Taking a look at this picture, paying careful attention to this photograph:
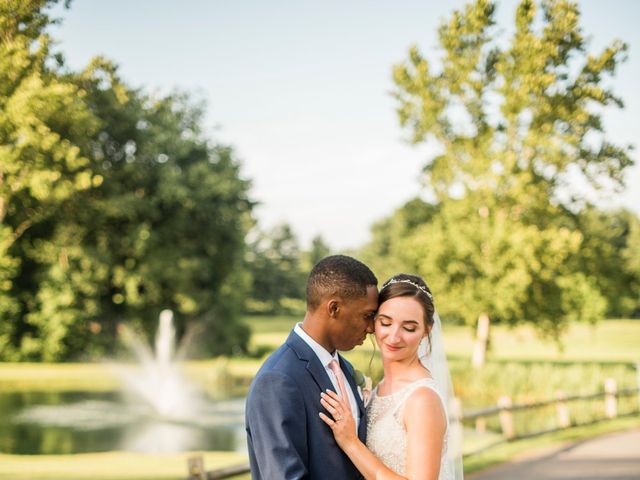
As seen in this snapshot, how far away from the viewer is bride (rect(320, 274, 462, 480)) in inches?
113

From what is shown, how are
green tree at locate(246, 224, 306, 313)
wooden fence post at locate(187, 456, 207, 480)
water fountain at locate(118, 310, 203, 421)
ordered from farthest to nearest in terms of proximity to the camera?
green tree at locate(246, 224, 306, 313), water fountain at locate(118, 310, 203, 421), wooden fence post at locate(187, 456, 207, 480)

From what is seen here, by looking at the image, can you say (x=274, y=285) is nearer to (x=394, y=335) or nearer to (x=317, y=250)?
(x=317, y=250)

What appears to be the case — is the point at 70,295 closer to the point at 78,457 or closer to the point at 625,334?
the point at 78,457

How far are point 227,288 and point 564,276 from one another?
59.5 feet

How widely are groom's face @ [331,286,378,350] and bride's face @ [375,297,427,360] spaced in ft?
0.62

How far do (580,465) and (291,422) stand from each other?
961 cm

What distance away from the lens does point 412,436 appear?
118 inches

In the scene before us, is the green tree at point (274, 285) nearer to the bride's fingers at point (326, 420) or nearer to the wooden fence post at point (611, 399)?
the wooden fence post at point (611, 399)

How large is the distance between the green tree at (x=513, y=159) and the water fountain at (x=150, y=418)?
29.5 ft

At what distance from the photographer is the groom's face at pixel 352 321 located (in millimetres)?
2855

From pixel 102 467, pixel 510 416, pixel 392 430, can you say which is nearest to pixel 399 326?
pixel 392 430

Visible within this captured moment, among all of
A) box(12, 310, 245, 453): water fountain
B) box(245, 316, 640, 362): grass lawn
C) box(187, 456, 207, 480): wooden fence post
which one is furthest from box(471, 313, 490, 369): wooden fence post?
box(187, 456, 207, 480): wooden fence post

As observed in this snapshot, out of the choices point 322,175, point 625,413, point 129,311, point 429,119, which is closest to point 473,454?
point 625,413

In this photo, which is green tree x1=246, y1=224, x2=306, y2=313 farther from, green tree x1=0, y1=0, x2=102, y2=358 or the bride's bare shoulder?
the bride's bare shoulder
